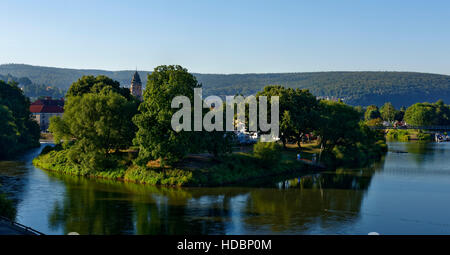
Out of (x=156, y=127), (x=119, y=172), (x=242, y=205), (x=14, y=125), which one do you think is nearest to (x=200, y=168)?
(x=156, y=127)

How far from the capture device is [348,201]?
133 ft

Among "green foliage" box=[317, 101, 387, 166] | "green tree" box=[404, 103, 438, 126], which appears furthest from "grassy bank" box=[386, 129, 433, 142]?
"green foliage" box=[317, 101, 387, 166]

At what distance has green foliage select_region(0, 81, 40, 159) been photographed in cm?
6912

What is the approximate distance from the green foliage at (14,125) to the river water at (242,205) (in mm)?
16092

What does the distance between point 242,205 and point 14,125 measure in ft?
154

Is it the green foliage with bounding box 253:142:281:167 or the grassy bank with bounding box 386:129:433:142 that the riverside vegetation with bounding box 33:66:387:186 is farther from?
the grassy bank with bounding box 386:129:433:142

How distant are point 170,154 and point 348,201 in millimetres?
17275

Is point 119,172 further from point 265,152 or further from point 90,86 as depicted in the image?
point 90,86

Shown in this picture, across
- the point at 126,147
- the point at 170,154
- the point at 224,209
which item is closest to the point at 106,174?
the point at 126,147
